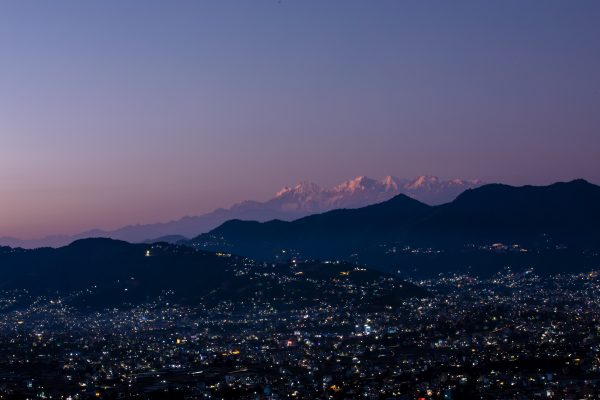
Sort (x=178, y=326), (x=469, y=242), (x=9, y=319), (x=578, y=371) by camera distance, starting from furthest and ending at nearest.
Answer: (x=469, y=242), (x=9, y=319), (x=178, y=326), (x=578, y=371)

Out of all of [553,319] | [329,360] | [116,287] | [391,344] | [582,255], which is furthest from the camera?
[582,255]

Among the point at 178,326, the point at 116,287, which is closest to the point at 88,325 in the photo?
the point at 178,326

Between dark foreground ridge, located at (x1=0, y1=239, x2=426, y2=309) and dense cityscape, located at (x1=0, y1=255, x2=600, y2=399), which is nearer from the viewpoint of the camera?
dense cityscape, located at (x1=0, y1=255, x2=600, y2=399)

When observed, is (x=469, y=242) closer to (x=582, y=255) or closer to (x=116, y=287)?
(x=582, y=255)

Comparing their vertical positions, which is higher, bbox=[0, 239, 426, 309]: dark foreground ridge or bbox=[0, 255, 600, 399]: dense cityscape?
bbox=[0, 239, 426, 309]: dark foreground ridge

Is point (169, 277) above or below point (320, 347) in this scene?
above

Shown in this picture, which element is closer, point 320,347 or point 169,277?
point 320,347

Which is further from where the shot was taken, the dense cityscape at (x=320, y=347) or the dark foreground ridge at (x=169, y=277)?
the dark foreground ridge at (x=169, y=277)

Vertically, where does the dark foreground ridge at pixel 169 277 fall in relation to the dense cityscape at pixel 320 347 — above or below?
above
